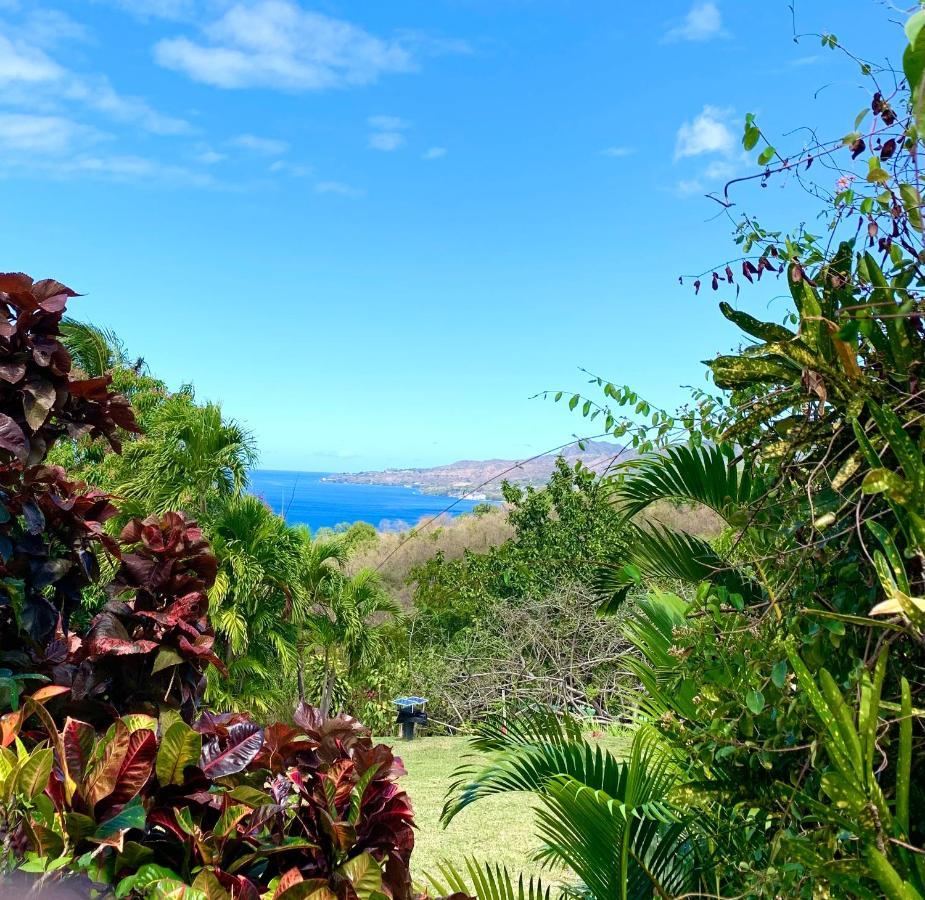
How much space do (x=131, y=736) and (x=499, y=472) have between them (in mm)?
1197

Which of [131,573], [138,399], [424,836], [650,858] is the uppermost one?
[138,399]

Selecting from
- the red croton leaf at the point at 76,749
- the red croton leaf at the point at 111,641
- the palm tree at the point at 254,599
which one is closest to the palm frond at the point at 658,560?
the red croton leaf at the point at 111,641

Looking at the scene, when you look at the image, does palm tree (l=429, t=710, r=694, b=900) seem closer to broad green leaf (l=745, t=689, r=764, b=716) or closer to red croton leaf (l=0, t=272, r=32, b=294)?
broad green leaf (l=745, t=689, r=764, b=716)

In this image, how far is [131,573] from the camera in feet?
6.96

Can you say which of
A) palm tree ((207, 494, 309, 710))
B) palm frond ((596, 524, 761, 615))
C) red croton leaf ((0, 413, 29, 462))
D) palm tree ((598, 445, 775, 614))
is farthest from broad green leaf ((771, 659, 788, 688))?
palm tree ((207, 494, 309, 710))

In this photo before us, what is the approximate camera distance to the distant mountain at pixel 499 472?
7.81ft

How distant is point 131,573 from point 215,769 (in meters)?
0.65

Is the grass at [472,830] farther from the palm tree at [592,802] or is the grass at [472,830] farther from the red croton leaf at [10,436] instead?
the red croton leaf at [10,436]

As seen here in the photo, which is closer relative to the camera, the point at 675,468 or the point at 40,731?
the point at 40,731

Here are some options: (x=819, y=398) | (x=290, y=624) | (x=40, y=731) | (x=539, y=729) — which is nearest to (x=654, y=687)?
(x=539, y=729)

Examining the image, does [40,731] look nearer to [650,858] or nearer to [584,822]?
[584,822]

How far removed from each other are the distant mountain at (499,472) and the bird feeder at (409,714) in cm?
384

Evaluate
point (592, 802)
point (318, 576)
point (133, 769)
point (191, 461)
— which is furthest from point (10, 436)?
point (318, 576)

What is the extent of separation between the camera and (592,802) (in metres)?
2.27
